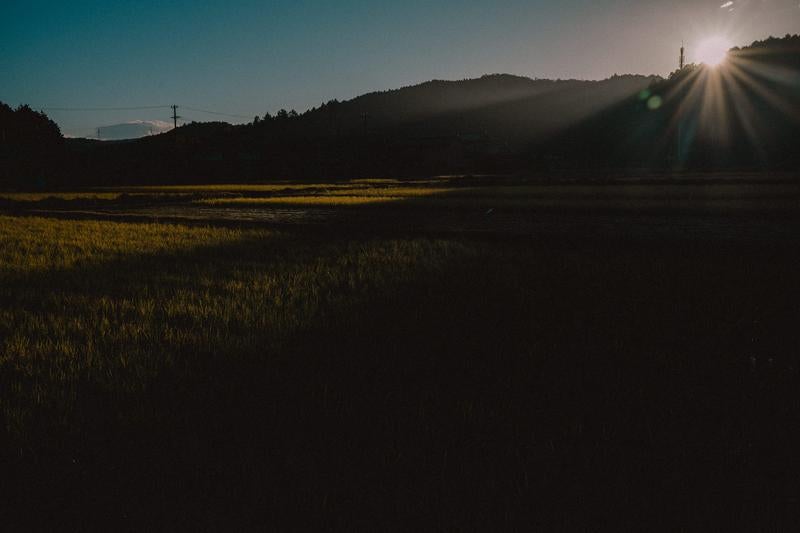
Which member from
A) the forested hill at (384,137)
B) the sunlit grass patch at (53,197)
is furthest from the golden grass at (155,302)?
the forested hill at (384,137)

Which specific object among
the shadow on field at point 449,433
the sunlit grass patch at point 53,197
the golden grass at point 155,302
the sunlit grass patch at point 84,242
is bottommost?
the shadow on field at point 449,433

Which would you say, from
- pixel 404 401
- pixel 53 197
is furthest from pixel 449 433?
pixel 53 197

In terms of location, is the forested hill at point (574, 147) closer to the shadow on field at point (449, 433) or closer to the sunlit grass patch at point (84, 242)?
the sunlit grass patch at point (84, 242)

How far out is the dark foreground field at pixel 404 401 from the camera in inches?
64.2

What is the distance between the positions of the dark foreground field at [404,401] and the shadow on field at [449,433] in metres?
0.01

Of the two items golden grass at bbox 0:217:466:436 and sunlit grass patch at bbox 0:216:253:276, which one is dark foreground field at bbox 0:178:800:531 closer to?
golden grass at bbox 0:217:466:436

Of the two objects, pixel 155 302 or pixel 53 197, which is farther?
pixel 53 197

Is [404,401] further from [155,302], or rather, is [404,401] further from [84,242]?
[84,242]

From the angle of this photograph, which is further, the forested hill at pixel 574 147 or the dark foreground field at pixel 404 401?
the forested hill at pixel 574 147

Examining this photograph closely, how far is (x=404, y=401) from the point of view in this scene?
234cm

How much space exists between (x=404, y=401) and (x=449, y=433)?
35cm

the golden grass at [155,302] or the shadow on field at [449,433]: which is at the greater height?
the golden grass at [155,302]

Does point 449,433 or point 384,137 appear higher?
point 384,137

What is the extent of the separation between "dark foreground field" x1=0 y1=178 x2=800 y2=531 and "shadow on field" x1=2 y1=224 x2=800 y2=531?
0.01 metres
